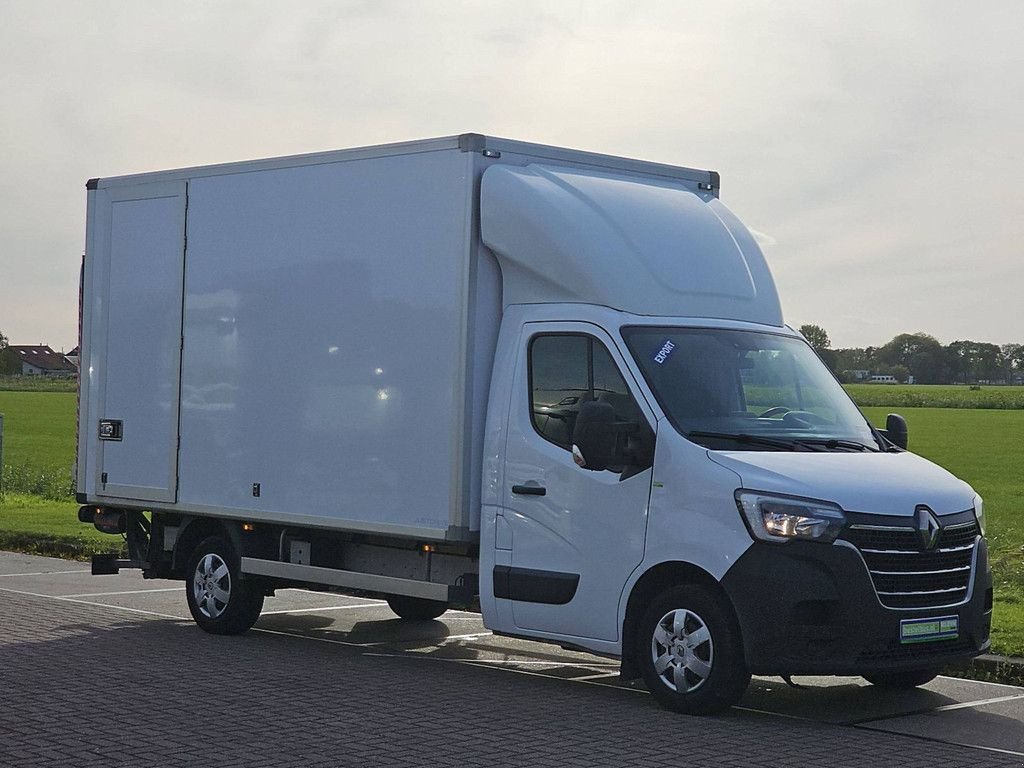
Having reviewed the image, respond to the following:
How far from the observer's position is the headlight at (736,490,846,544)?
8.90 m

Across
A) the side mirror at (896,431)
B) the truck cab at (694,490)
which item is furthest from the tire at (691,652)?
the side mirror at (896,431)

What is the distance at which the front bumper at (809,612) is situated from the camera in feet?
29.1

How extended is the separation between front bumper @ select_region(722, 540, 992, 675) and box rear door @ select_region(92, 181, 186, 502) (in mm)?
5588

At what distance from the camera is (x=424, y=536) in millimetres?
10656

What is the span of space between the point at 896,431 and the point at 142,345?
6.18 m

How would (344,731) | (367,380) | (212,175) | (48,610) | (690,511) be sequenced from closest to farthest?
(344,731)
(690,511)
(367,380)
(212,175)
(48,610)

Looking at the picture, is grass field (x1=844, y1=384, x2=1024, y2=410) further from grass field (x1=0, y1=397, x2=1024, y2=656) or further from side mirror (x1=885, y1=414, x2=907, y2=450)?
side mirror (x1=885, y1=414, x2=907, y2=450)

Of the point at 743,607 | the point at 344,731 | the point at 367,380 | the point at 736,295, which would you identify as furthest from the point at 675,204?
the point at 344,731

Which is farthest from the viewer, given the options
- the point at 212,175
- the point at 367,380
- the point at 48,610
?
the point at 48,610

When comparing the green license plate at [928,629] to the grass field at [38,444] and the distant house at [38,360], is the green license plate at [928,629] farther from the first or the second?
the distant house at [38,360]

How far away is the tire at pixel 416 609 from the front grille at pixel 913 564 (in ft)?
16.7

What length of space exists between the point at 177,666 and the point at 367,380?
230cm

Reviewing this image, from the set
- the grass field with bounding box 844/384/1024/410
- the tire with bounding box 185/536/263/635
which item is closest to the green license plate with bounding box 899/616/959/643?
the tire with bounding box 185/536/263/635

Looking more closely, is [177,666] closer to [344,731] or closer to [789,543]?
[344,731]
